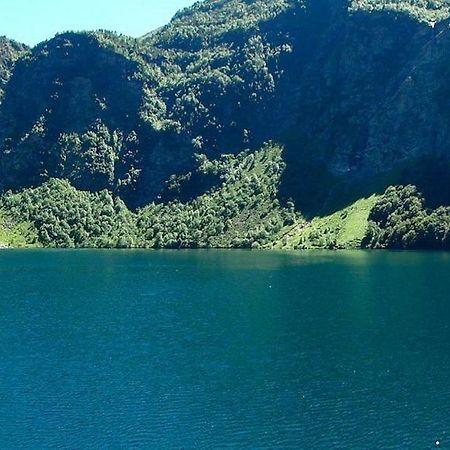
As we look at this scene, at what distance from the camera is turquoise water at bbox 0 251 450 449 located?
6656 centimetres

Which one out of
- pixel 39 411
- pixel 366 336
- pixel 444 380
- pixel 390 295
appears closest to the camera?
pixel 39 411

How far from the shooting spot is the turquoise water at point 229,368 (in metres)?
66.6

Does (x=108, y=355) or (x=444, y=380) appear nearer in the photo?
(x=444, y=380)

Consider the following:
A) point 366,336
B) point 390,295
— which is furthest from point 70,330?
point 390,295

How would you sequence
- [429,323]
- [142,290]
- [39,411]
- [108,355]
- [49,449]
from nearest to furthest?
[49,449] → [39,411] → [108,355] → [429,323] → [142,290]

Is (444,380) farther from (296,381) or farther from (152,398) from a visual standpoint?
(152,398)

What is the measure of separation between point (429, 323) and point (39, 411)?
2647 inches

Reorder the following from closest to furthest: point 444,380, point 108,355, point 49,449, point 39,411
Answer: point 49,449
point 39,411
point 444,380
point 108,355

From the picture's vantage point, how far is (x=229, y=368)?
3514 inches

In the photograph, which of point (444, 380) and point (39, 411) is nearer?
point (39, 411)

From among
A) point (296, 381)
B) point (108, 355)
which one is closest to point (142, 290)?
point (108, 355)

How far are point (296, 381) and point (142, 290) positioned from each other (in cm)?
9025

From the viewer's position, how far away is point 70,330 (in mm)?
116812

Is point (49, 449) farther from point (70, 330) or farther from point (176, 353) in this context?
point (70, 330)
